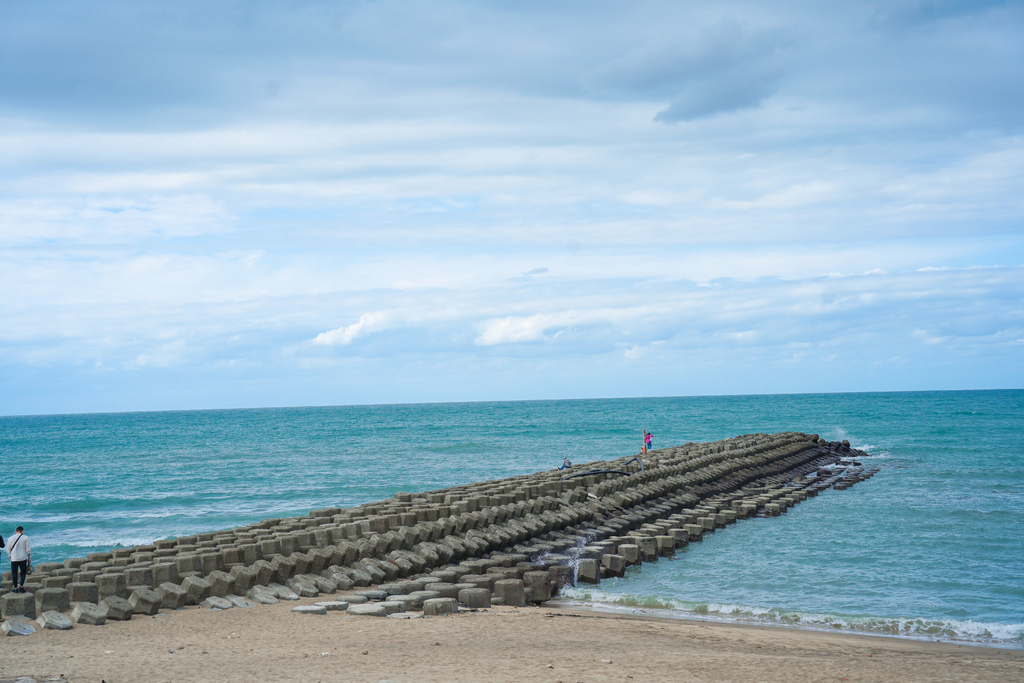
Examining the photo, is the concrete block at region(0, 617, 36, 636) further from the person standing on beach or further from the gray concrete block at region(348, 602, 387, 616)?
the gray concrete block at region(348, 602, 387, 616)

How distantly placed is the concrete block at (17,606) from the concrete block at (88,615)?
1.61 feet

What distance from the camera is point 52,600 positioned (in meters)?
9.80

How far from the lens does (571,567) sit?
14.2 meters

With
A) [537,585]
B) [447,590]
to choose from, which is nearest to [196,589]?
[447,590]

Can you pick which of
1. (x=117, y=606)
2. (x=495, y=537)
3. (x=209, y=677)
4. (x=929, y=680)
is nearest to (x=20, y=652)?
(x=117, y=606)

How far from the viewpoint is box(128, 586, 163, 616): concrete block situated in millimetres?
10039

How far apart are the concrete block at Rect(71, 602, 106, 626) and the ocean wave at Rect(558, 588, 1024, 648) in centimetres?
691

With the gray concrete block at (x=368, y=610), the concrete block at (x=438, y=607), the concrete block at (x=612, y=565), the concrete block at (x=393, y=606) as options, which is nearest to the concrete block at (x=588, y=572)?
the concrete block at (x=612, y=565)

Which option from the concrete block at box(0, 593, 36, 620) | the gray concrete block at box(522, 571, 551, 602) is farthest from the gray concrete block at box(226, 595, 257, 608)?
the gray concrete block at box(522, 571, 551, 602)

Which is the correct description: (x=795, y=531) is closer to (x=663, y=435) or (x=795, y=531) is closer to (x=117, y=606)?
(x=117, y=606)

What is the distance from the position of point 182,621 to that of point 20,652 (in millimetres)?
2046

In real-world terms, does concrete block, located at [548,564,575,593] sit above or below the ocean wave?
above

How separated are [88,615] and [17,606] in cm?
92

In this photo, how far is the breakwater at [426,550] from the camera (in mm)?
10584
